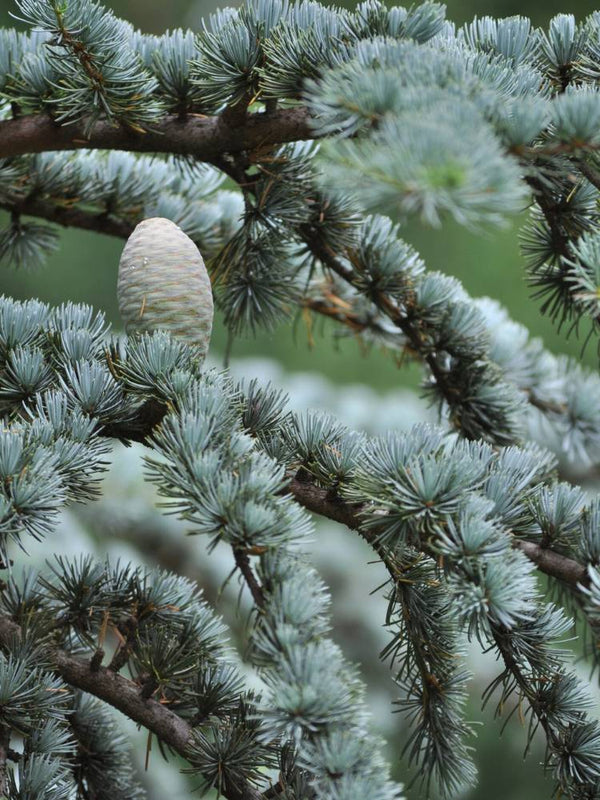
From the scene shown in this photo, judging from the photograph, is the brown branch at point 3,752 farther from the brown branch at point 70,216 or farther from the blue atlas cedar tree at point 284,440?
the brown branch at point 70,216

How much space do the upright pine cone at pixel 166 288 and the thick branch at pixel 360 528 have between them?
0.40 ft

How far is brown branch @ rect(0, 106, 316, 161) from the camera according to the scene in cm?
79

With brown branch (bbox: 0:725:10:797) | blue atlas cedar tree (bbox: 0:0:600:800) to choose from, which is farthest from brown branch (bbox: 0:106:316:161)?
brown branch (bbox: 0:725:10:797)

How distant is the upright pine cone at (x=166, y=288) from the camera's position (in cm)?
68

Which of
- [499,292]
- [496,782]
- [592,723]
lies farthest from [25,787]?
[499,292]

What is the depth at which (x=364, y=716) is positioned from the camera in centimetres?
49

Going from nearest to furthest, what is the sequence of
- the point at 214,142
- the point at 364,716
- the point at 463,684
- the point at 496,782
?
the point at 364,716, the point at 463,684, the point at 214,142, the point at 496,782

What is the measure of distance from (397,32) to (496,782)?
6.46 feet

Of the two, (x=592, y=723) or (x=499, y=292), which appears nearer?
(x=592, y=723)

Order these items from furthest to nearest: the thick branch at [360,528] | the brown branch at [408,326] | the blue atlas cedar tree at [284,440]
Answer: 1. the brown branch at [408,326]
2. the thick branch at [360,528]
3. the blue atlas cedar tree at [284,440]

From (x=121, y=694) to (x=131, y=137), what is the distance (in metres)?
0.45

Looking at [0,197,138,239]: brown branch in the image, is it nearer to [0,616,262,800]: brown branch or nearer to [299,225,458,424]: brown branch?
[299,225,458,424]: brown branch

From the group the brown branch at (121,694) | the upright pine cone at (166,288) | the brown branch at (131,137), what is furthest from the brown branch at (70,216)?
the brown branch at (121,694)

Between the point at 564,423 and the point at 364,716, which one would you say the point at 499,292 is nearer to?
the point at 564,423
